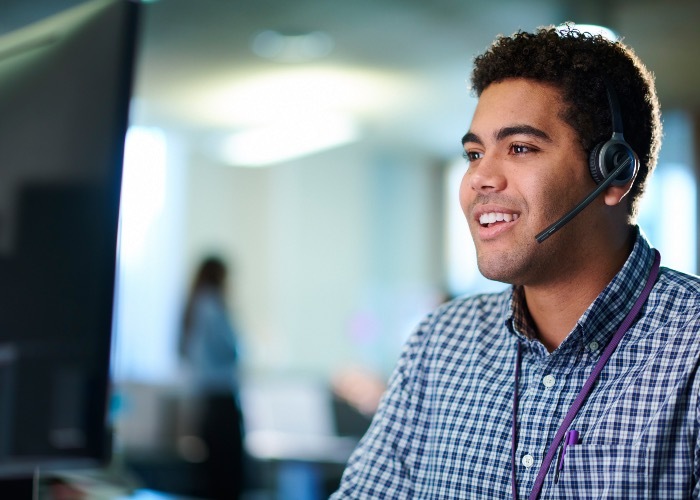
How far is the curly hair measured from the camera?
125cm

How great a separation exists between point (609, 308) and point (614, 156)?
0.22 m

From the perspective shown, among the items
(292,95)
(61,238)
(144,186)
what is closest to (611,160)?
(61,238)

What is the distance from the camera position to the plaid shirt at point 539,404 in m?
1.04

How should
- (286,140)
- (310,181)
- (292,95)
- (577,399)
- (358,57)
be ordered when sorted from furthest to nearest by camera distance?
(310,181), (286,140), (292,95), (358,57), (577,399)

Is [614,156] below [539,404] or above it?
above

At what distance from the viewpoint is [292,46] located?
4.66 metres

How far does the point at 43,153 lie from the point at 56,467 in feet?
1.09

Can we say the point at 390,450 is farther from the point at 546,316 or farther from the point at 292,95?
the point at 292,95

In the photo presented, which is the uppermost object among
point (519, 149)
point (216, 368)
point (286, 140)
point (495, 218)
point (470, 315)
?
point (286, 140)

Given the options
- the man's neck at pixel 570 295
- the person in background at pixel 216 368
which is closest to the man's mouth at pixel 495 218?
the man's neck at pixel 570 295

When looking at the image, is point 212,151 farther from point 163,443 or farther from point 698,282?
point 698,282

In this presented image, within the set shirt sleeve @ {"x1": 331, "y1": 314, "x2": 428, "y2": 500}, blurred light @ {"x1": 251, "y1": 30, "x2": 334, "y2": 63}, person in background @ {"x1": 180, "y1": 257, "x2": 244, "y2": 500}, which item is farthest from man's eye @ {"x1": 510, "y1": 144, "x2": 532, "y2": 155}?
person in background @ {"x1": 180, "y1": 257, "x2": 244, "y2": 500}

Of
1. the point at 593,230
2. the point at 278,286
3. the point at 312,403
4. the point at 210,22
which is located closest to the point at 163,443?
the point at 312,403

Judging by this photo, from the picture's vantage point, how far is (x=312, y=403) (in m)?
6.55
